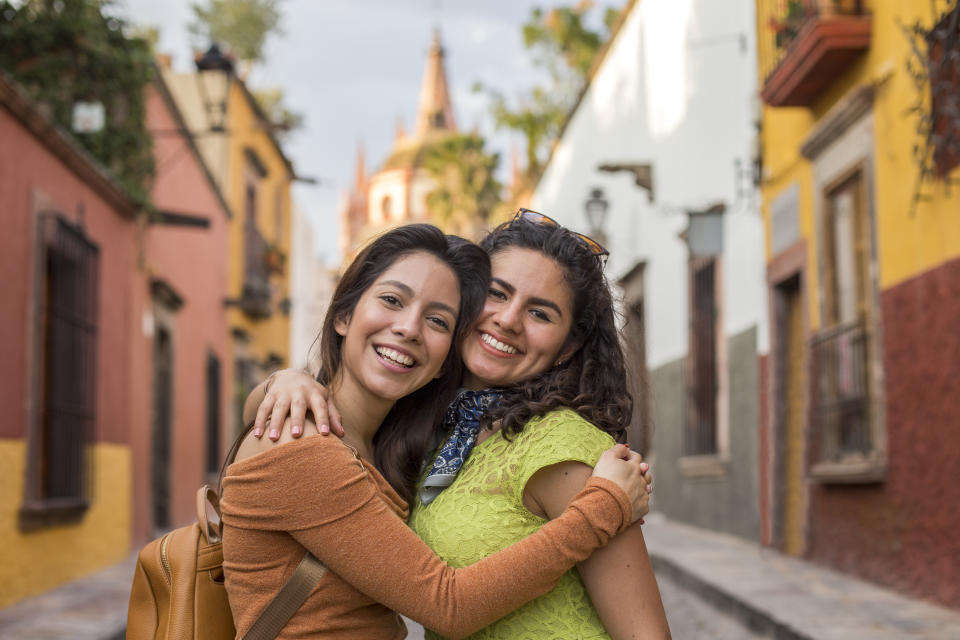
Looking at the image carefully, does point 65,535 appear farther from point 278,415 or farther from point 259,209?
point 259,209

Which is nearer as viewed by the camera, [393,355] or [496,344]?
[393,355]

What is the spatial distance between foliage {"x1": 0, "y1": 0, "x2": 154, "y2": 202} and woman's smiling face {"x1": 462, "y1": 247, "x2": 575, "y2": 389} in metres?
7.99

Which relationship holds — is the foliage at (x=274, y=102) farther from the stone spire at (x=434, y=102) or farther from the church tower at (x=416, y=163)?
the stone spire at (x=434, y=102)

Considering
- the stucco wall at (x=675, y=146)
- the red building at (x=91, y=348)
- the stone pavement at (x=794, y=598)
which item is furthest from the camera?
the stucco wall at (x=675, y=146)

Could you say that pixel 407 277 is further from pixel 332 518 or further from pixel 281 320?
pixel 281 320

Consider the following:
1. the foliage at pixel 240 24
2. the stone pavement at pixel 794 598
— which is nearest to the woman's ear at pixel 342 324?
the stone pavement at pixel 794 598

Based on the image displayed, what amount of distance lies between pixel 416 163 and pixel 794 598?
53.6m

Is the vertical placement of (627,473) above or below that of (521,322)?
below

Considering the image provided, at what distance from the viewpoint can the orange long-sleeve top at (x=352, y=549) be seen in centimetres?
208

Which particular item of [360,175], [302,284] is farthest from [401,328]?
[360,175]

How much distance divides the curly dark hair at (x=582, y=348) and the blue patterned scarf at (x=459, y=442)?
36 millimetres

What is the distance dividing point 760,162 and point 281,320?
622 inches

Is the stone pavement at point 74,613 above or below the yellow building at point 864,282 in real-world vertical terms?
below

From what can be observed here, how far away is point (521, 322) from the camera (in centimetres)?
249
